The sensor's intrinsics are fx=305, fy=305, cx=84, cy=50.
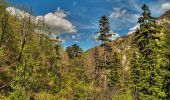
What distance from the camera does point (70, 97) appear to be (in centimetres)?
5103

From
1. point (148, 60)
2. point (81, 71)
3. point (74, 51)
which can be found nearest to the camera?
point (148, 60)

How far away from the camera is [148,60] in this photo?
125 ft

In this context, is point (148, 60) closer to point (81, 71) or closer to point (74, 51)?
point (81, 71)

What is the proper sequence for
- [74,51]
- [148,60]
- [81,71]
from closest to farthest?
[148,60]
[81,71]
[74,51]

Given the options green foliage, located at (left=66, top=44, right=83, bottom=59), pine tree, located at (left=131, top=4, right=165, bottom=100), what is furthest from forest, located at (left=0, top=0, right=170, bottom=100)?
green foliage, located at (left=66, top=44, right=83, bottom=59)

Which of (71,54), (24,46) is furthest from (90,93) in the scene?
(71,54)

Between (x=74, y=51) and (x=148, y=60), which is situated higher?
(x=74, y=51)

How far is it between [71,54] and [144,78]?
305 feet

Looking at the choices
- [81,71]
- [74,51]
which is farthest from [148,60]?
[74,51]

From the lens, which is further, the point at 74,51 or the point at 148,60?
the point at 74,51

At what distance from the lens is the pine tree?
119 ft

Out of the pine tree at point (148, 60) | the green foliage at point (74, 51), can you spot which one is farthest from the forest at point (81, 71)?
the green foliage at point (74, 51)

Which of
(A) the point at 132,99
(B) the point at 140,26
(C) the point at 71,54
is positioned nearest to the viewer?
(B) the point at 140,26

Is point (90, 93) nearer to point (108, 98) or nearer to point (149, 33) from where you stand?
point (108, 98)
